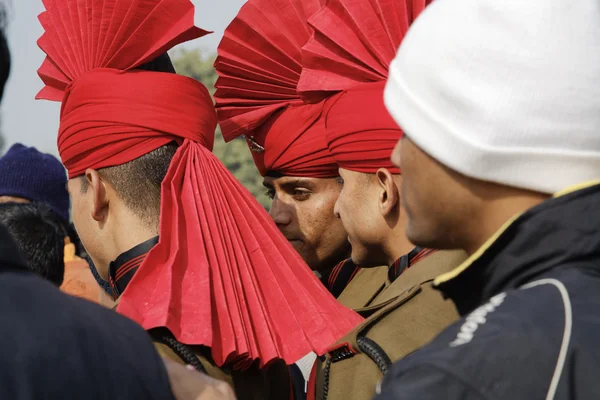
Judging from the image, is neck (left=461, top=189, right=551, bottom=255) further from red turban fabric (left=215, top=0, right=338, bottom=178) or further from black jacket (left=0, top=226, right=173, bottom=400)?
red turban fabric (left=215, top=0, right=338, bottom=178)

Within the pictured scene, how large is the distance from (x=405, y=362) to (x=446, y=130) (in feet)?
1.76

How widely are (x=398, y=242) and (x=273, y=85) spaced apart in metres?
1.23

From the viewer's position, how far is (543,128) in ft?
6.10

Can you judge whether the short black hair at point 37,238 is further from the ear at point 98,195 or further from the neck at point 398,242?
the neck at point 398,242

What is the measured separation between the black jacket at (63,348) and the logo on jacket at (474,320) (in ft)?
1.63

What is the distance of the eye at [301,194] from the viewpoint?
433 cm

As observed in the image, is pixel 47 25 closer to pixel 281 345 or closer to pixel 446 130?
pixel 281 345

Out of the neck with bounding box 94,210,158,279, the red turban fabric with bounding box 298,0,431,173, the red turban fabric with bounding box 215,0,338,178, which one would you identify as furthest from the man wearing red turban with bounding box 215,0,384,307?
the neck with bounding box 94,210,158,279

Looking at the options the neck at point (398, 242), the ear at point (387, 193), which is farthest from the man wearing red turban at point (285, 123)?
the neck at point (398, 242)

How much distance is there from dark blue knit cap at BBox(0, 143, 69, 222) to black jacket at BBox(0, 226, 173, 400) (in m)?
3.90

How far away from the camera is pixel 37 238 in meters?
3.95

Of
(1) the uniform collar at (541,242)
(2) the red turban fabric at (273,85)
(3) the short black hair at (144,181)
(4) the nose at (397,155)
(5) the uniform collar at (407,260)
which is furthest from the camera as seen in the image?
(2) the red turban fabric at (273,85)

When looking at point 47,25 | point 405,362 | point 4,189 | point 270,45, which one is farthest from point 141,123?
point 4,189

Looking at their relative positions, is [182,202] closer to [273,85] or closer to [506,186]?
[506,186]
